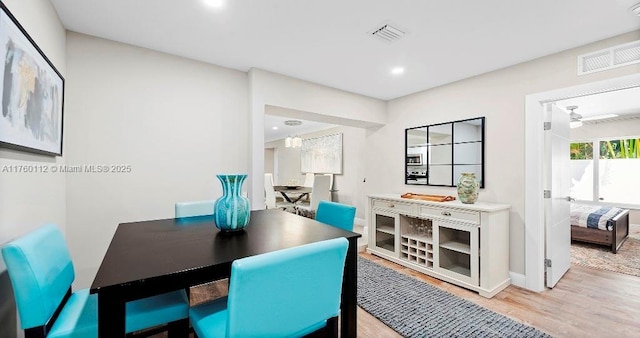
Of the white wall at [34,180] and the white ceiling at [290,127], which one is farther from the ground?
the white ceiling at [290,127]

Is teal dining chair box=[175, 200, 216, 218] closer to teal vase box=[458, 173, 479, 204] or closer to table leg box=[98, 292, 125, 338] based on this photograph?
table leg box=[98, 292, 125, 338]

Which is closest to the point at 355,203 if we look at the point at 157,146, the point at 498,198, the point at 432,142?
the point at 432,142

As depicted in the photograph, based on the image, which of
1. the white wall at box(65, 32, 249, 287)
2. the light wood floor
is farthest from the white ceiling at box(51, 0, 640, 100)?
the light wood floor

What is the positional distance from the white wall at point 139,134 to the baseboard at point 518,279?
3133 mm

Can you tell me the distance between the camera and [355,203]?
5574mm

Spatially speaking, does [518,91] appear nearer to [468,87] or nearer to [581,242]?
[468,87]

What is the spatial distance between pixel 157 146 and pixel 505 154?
3579mm

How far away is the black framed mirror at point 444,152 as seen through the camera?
3.08 m

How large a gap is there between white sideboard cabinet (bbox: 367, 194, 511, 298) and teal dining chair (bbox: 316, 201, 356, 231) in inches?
51.0

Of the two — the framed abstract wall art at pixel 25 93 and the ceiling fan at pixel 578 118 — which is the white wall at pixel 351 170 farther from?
the framed abstract wall art at pixel 25 93

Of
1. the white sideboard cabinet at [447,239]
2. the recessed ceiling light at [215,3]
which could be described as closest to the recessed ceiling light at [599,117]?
the white sideboard cabinet at [447,239]

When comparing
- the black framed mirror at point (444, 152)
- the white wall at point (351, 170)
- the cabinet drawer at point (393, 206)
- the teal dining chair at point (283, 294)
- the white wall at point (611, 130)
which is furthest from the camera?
the white wall at point (351, 170)

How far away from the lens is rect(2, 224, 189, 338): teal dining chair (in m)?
0.99

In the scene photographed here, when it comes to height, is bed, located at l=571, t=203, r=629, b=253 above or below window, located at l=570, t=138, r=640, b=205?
below
